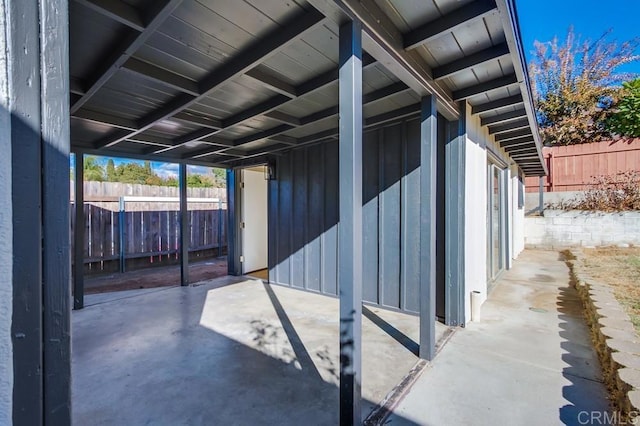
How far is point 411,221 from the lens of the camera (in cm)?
367

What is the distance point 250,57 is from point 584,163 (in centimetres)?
1077

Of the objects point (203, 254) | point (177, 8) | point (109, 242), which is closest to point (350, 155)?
point (177, 8)

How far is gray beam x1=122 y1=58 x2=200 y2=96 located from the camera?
2244 mm

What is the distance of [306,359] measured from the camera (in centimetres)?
262

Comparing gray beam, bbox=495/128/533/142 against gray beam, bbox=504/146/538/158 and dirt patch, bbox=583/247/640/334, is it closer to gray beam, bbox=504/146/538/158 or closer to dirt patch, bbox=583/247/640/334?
gray beam, bbox=504/146/538/158

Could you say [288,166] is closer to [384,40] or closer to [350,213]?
[384,40]

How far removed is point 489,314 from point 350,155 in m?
3.10

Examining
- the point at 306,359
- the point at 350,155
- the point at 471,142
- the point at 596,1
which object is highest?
the point at 596,1

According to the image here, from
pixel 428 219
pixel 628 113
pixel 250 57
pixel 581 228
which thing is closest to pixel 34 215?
pixel 250 57

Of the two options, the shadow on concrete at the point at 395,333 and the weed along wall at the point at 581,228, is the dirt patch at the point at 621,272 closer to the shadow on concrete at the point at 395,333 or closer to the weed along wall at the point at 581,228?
the weed along wall at the point at 581,228

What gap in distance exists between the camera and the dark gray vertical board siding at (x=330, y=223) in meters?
4.56

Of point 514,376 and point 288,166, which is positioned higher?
point 288,166

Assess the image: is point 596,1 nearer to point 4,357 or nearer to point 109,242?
point 4,357

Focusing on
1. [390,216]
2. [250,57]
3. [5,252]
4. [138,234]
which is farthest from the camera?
[138,234]
